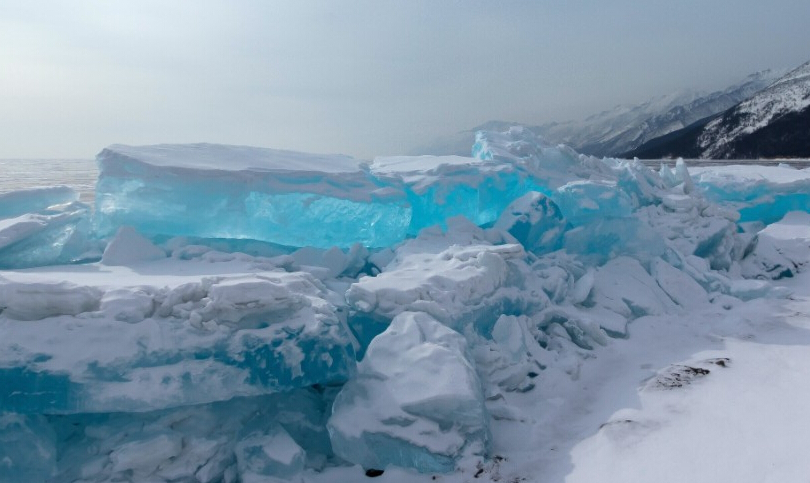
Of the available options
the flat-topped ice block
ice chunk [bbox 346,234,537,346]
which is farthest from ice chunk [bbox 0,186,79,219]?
ice chunk [bbox 346,234,537,346]

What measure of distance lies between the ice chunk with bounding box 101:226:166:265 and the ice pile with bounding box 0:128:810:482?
2 centimetres

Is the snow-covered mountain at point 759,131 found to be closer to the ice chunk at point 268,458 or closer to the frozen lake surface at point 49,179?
the frozen lake surface at point 49,179

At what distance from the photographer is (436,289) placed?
3887mm

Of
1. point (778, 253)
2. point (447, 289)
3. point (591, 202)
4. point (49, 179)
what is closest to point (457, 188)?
point (591, 202)

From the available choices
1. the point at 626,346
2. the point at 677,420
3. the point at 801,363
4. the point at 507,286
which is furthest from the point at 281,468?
the point at 801,363

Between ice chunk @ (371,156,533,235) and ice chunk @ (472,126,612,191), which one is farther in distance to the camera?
ice chunk @ (472,126,612,191)

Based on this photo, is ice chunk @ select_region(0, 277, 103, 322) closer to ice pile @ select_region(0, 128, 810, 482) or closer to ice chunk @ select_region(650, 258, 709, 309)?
ice pile @ select_region(0, 128, 810, 482)

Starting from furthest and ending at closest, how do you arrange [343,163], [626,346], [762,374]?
[343,163]
[626,346]
[762,374]

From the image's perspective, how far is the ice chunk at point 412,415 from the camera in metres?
2.82

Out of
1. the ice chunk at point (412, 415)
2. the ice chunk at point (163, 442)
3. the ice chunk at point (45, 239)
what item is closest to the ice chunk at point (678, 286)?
the ice chunk at point (412, 415)

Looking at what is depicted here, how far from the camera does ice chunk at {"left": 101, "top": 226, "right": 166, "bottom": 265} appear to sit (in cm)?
411

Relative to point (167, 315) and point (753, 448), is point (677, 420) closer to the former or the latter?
point (753, 448)

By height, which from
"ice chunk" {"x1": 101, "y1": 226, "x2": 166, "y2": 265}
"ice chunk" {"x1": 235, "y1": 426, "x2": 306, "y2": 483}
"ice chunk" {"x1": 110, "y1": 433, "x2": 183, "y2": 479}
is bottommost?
"ice chunk" {"x1": 235, "y1": 426, "x2": 306, "y2": 483}

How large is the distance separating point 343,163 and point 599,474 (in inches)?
185
